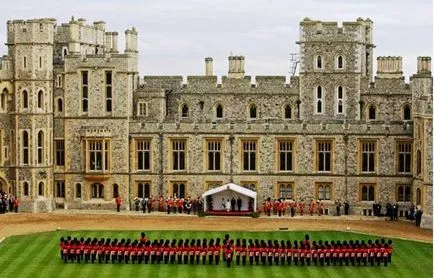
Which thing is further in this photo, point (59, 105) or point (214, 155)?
point (59, 105)

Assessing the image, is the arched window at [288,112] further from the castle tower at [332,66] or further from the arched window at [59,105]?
the arched window at [59,105]

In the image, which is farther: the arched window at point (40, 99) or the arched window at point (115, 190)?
the arched window at point (115, 190)

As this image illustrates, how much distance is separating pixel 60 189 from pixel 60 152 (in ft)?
7.77

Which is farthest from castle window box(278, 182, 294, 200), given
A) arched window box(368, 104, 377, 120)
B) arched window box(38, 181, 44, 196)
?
arched window box(38, 181, 44, 196)

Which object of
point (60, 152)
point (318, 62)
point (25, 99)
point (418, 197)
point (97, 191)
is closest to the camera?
point (418, 197)

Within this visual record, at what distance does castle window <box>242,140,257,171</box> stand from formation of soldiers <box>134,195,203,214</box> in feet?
11.9

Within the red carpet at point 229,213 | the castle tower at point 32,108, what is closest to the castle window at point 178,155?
the red carpet at point 229,213

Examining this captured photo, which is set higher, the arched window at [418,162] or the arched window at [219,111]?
the arched window at [219,111]

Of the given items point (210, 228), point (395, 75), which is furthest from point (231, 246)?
point (395, 75)

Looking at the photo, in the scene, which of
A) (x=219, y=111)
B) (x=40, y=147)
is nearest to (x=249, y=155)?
(x=219, y=111)

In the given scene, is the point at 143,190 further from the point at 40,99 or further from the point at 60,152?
the point at 40,99

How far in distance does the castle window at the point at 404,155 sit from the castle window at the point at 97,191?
18681mm

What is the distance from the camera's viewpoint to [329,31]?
2889 inches

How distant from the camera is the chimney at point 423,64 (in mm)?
72000
